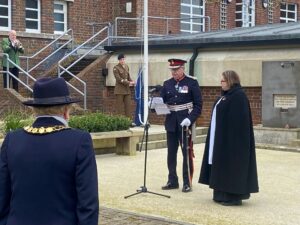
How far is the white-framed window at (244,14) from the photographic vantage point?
94.8 feet

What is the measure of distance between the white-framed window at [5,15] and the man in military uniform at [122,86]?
6995 mm

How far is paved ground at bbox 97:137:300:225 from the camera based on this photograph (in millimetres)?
7621

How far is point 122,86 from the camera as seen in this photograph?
1681 cm

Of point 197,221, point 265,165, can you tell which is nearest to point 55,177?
point 197,221

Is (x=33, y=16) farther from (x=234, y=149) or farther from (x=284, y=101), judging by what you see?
(x=234, y=149)

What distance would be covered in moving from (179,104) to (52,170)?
5.78m

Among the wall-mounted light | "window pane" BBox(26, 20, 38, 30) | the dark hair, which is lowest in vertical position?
the dark hair

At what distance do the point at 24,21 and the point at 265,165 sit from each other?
42.6 feet

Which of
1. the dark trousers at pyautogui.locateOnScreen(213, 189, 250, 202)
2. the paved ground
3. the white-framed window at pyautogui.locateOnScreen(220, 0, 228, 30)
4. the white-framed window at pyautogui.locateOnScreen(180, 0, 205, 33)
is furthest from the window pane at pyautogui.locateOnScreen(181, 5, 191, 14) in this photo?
the dark trousers at pyautogui.locateOnScreen(213, 189, 250, 202)

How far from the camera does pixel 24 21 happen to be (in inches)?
898

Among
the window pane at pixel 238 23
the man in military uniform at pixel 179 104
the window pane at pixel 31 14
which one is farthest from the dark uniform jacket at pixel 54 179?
the window pane at pixel 238 23

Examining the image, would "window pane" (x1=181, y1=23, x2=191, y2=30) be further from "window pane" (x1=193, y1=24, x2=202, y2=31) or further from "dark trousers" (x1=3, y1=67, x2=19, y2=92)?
"dark trousers" (x1=3, y1=67, x2=19, y2=92)

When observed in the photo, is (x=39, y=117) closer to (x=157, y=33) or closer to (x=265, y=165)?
(x=265, y=165)

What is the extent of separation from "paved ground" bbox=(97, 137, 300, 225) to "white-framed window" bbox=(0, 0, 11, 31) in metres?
11.3
